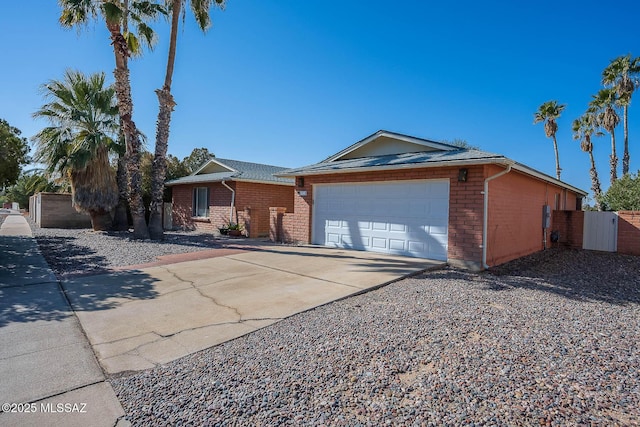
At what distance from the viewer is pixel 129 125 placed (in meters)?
12.3

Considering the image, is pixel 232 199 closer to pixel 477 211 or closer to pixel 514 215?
pixel 477 211

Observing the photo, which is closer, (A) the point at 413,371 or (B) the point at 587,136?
(A) the point at 413,371

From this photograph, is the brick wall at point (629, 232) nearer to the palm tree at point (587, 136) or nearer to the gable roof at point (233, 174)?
the gable roof at point (233, 174)

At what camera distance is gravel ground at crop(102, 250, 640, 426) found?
2.40 metres

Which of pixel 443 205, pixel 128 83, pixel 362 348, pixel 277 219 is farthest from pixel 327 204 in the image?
pixel 128 83

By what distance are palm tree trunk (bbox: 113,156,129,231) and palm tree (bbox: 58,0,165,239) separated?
253cm

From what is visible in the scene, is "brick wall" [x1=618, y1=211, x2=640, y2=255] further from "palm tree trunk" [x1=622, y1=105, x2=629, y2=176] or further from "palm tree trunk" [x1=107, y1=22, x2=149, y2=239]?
"palm tree trunk" [x1=107, y1=22, x2=149, y2=239]

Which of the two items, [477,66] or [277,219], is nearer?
[277,219]

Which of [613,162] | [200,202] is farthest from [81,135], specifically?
[613,162]

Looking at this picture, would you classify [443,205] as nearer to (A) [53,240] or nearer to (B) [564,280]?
(B) [564,280]

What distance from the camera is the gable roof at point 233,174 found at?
50.2 feet

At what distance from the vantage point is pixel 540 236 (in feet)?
40.2

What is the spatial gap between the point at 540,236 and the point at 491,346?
35.8 ft

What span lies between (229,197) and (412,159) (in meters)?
9.58
